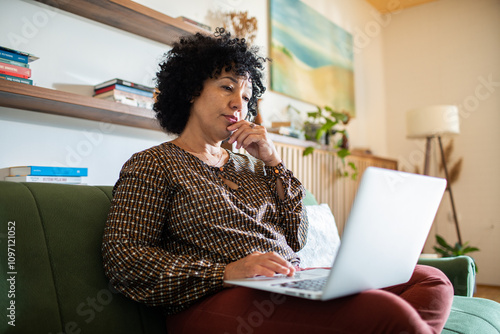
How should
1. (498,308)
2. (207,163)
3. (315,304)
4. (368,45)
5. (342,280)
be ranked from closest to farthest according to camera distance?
(342,280)
(315,304)
(207,163)
(498,308)
(368,45)

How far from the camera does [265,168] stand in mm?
1504

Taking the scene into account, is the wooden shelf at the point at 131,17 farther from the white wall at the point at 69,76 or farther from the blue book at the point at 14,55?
the blue book at the point at 14,55

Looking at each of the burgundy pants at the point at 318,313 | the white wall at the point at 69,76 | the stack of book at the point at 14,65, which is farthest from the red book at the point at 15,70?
the burgundy pants at the point at 318,313

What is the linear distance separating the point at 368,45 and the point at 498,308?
11.7ft

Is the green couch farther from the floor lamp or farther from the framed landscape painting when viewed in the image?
the floor lamp

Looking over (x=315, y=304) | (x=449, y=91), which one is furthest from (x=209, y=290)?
(x=449, y=91)

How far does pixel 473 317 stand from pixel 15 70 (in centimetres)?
180

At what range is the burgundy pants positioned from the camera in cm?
81

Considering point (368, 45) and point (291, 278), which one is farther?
point (368, 45)

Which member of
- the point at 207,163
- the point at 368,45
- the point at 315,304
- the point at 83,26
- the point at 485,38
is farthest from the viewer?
the point at 368,45

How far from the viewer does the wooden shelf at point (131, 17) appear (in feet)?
6.20

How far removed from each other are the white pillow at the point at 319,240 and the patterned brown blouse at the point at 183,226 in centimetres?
36

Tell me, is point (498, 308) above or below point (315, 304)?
below

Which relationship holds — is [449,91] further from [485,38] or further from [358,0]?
[358,0]
